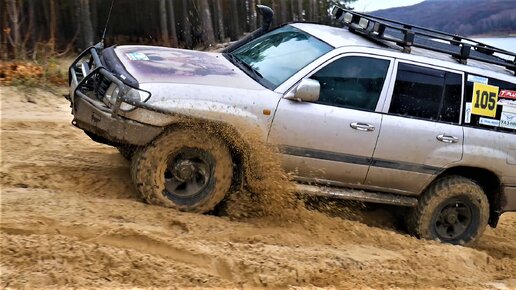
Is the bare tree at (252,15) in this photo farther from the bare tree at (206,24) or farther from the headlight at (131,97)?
the headlight at (131,97)

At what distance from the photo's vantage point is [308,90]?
16.3ft

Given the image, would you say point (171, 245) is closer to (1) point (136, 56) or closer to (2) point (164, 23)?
(1) point (136, 56)

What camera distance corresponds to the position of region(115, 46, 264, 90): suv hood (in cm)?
497

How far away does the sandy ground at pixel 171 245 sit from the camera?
12.2 feet

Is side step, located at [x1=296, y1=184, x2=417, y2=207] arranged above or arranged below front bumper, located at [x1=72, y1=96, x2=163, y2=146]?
below

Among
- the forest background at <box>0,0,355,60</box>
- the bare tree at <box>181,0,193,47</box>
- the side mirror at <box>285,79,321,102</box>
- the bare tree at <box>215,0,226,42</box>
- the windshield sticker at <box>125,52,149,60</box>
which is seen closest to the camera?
the side mirror at <box>285,79,321,102</box>

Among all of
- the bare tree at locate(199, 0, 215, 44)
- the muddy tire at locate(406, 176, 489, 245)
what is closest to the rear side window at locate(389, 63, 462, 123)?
the muddy tire at locate(406, 176, 489, 245)

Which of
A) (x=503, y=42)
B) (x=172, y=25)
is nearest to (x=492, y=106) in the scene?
(x=503, y=42)

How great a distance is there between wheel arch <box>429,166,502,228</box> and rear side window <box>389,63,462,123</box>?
565 millimetres

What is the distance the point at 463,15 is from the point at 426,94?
103 inches

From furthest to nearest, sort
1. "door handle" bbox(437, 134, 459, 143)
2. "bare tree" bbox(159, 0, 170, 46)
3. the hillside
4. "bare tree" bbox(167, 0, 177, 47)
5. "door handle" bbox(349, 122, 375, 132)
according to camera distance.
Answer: "bare tree" bbox(167, 0, 177, 47)
"bare tree" bbox(159, 0, 170, 46)
the hillside
"door handle" bbox(437, 134, 459, 143)
"door handle" bbox(349, 122, 375, 132)

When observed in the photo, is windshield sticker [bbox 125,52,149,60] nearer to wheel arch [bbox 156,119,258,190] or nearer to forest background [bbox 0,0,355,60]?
wheel arch [bbox 156,119,258,190]

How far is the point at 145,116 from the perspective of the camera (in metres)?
4.73

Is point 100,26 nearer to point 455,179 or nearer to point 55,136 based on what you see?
point 55,136
